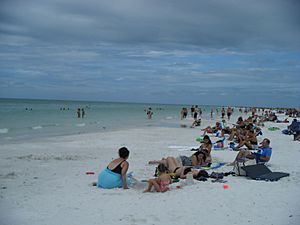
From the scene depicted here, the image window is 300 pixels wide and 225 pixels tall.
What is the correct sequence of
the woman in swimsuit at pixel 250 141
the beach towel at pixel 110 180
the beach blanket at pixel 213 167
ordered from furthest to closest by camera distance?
the woman in swimsuit at pixel 250 141 < the beach blanket at pixel 213 167 < the beach towel at pixel 110 180

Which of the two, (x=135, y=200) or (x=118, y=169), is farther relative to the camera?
(x=118, y=169)

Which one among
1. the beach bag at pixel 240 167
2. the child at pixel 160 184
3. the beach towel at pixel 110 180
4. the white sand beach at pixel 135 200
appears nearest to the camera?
the white sand beach at pixel 135 200

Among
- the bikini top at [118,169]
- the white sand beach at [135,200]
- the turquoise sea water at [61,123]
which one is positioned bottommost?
the turquoise sea water at [61,123]

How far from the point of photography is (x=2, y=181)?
708 centimetres

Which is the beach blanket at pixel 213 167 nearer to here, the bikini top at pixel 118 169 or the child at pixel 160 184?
the child at pixel 160 184

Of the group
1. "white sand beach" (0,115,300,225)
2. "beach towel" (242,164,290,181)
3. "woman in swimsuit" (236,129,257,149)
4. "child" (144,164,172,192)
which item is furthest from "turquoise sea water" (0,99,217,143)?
"beach towel" (242,164,290,181)

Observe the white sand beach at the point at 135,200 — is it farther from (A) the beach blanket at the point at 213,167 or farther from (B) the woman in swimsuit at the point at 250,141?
(B) the woman in swimsuit at the point at 250,141

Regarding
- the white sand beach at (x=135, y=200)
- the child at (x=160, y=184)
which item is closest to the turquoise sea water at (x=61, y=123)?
the white sand beach at (x=135, y=200)

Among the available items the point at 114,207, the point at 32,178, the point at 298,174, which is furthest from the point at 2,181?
the point at 298,174

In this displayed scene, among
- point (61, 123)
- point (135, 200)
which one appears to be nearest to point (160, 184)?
point (135, 200)

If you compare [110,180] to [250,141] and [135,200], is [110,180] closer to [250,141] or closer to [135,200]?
[135,200]

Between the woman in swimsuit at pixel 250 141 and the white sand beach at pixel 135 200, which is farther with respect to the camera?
the woman in swimsuit at pixel 250 141

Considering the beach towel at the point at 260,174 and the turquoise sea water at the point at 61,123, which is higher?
the beach towel at the point at 260,174

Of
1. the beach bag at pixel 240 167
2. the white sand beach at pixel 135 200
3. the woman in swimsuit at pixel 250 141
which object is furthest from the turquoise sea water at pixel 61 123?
the beach bag at pixel 240 167
